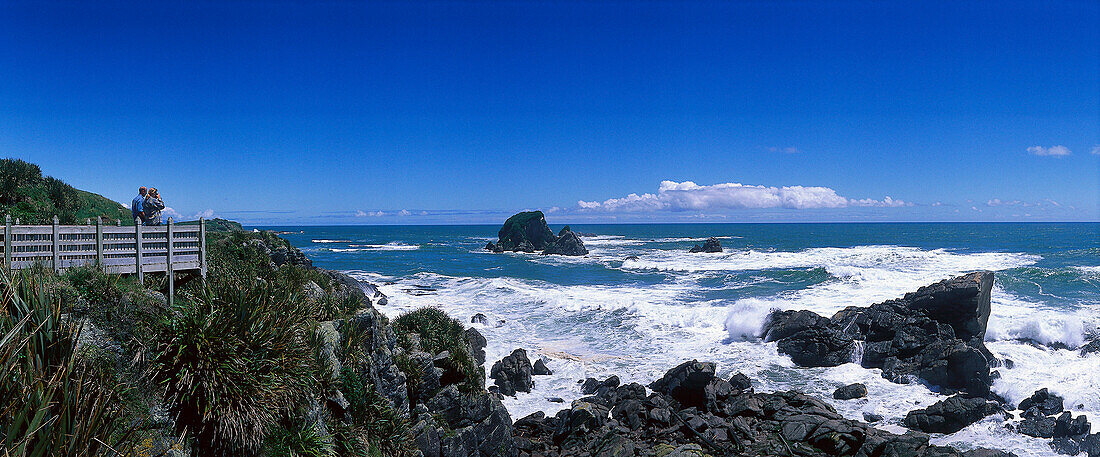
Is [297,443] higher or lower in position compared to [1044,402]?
higher

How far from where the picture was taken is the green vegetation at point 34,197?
1947cm

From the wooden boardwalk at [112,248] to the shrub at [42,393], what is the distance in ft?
23.8

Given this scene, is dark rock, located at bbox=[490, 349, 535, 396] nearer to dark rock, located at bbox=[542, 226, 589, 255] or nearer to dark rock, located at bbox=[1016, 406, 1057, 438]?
dark rock, located at bbox=[1016, 406, 1057, 438]

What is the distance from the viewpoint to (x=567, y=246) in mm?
82000

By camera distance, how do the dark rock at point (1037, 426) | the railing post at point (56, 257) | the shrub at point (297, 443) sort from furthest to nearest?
1. the dark rock at point (1037, 426)
2. the railing post at point (56, 257)
3. the shrub at point (297, 443)

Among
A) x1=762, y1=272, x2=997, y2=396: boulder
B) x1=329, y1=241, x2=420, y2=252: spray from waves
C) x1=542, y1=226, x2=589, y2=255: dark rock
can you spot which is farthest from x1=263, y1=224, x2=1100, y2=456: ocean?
x1=329, y1=241, x2=420, y2=252: spray from waves

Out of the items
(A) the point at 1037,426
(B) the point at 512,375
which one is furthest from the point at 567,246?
(A) the point at 1037,426

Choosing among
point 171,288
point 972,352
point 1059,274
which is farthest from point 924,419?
point 1059,274

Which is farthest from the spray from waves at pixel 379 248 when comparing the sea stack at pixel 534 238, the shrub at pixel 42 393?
the shrub at pixel 42 393

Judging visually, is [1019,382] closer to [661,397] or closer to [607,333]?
[661,397]

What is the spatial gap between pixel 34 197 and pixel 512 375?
→ 778 inches

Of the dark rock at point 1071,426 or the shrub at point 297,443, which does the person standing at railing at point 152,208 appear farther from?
the dark rock at point 1071,426

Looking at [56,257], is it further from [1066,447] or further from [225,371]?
[1066,447]

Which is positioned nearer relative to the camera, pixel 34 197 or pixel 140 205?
pixel 140 205
